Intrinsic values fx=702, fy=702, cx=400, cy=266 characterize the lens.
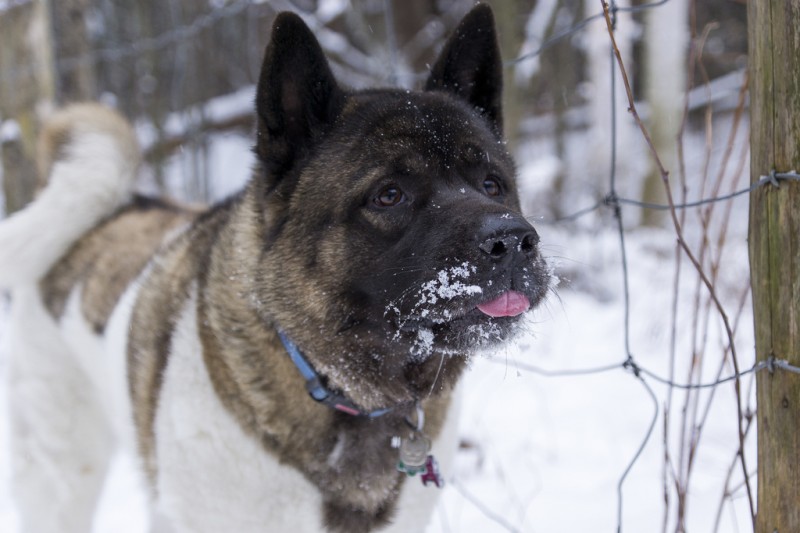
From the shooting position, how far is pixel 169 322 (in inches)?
94.2

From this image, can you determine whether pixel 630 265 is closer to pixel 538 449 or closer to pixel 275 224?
pixel 538 449

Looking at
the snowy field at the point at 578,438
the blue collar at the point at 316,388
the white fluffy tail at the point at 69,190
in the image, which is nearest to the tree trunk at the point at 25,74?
the snowy field at the point at 578,438

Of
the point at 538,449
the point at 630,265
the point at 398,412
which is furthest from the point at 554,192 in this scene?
the point at 398,412

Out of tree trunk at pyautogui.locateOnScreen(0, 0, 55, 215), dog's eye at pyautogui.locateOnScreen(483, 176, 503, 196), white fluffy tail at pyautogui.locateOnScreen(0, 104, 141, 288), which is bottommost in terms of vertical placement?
dog's eye at pyautogui.locateOnScreen(483, 176, 503, 196)

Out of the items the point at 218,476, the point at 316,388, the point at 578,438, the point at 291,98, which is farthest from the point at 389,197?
the point at 578,438

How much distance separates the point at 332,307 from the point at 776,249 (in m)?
1.12

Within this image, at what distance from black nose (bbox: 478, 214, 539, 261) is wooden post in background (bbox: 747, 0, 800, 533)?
0.51 metres

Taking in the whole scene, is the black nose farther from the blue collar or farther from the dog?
the blue collar

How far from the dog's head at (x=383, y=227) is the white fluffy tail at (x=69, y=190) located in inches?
50.9

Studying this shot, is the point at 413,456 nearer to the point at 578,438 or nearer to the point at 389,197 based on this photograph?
the point at 389,197

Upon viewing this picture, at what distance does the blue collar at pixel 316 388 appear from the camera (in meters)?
2.05

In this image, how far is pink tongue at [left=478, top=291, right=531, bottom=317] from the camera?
1707mm

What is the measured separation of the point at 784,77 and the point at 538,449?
2565 millimetres

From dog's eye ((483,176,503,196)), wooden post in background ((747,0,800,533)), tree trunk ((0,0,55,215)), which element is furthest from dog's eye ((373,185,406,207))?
tree trunk ((0,0,55,215))
